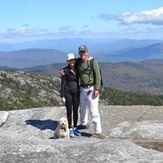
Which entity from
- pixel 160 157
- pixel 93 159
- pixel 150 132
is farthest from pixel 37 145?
pixel 150 132

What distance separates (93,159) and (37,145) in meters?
2.10

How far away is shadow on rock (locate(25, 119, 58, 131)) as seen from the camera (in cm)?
1517

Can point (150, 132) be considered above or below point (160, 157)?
below

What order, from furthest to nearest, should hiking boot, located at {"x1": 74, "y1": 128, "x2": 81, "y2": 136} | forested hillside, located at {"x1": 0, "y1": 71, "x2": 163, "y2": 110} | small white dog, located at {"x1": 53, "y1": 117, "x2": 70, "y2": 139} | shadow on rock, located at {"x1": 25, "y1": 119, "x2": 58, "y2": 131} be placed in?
forested hillside, located at {"x1": 0, "y1": 71, "x2": 163, "y2": 110} < shadow on rock, located at {"x1": 25, "y1": 119, "x2": 58, "y2": 131} < hiking boot, located at {"x1": 74, "y1": 128, "x2": 81, "y2": 136} < small white dog, located at {"x1": 53, "y1": 117, "x2": 70, "y2": 139}

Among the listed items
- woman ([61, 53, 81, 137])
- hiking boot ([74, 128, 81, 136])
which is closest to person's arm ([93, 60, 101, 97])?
woman ([61, 53, 81, 137])

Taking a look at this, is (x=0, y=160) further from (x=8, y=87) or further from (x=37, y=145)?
(x=8, y=87)

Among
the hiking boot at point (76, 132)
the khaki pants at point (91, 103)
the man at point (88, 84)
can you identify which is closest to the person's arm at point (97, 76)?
the man at point (88, 84)

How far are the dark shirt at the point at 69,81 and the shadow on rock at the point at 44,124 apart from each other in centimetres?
373

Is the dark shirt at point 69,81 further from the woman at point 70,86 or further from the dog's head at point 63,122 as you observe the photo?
the dog's head at point 63,122

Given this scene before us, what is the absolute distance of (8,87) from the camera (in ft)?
406

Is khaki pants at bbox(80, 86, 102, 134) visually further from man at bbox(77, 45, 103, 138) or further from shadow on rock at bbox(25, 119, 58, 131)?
shadow on rock at bbox(25, 119, 58, 131)

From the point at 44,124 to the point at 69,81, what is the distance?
185 inches

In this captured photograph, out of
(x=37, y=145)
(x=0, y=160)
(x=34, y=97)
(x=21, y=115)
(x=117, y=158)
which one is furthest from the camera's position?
(x=34, y=97)

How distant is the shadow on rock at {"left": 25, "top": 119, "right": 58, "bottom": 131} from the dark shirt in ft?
Answer: 12.2
